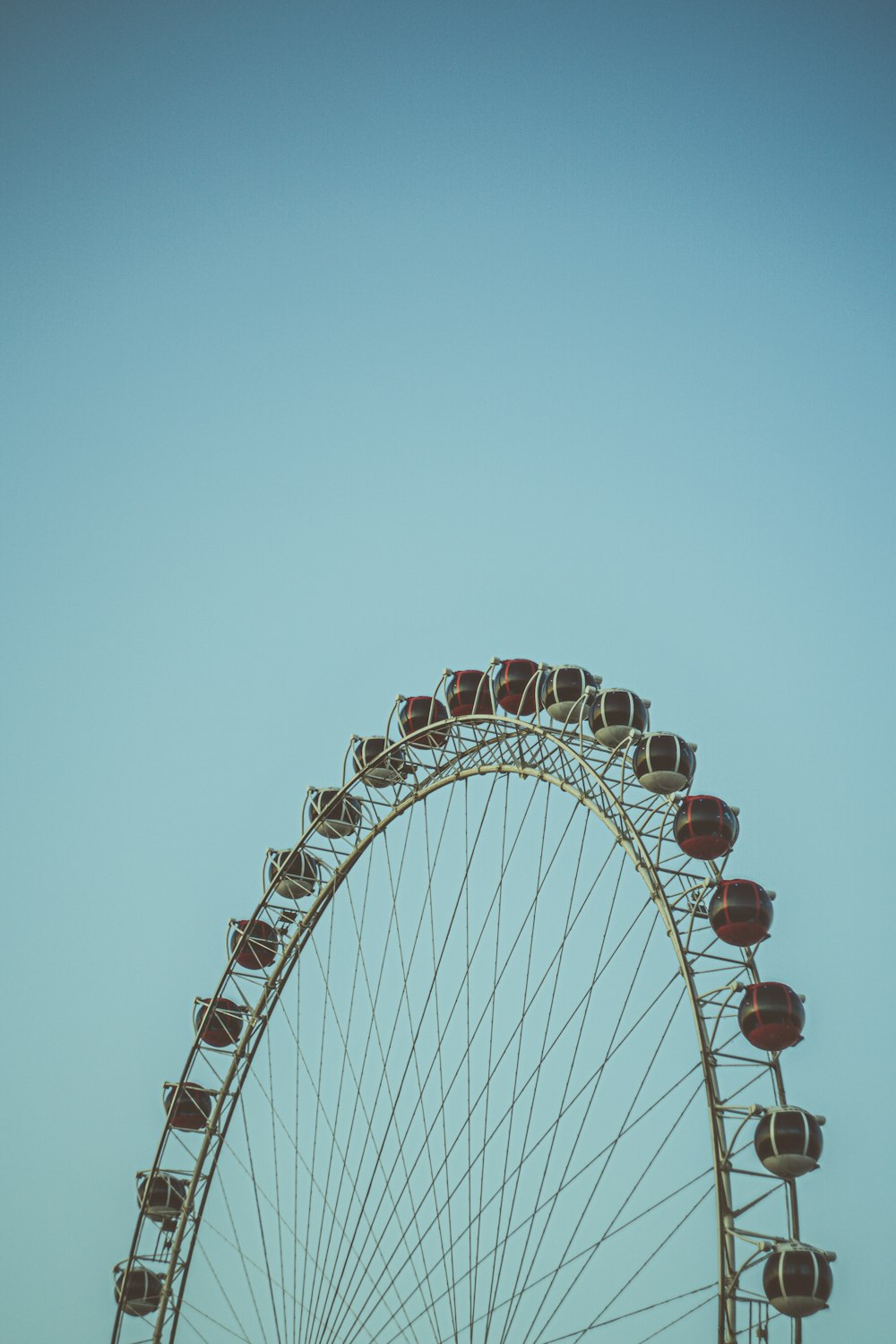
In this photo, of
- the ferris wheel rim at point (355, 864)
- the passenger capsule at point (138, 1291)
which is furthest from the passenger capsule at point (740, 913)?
the passenger capsule at point (138, 1291)

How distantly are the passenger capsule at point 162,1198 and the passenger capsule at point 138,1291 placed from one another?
0.83 m

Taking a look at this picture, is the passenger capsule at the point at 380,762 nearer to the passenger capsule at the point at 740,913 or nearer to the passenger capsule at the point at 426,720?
the passenger capsule at the point at 426,720

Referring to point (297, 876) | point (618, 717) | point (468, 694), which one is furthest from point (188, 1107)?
point (618, 717)

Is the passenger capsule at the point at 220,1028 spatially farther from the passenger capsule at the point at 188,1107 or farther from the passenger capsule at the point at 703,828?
the passenger capsule at the point at 703,828

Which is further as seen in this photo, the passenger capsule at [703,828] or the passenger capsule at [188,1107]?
the passenger capsule at [188,1107]

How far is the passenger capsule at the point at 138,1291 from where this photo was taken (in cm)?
2458

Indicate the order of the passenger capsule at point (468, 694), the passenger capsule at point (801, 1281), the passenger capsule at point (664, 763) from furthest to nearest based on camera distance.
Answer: the passenger capsule at point (468, 694) < the passenger capsule at point (664, 763) < the passenger capsule at point (801, 1281)

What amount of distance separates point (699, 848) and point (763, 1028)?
2.56 meters

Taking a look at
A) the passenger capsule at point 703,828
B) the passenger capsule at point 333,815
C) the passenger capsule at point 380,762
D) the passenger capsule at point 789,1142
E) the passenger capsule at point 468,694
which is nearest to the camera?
the passenger capsule at point 789,1142

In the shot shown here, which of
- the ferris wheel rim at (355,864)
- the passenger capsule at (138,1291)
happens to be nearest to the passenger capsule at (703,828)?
the ferris wheel rim at (355,864)

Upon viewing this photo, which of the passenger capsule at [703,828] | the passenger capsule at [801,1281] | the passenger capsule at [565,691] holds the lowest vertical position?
the passenger capsule at [801,1281]

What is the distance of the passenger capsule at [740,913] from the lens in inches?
666

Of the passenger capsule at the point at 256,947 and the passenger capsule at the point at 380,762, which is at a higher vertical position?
the passenger capsule at the point at 380,762

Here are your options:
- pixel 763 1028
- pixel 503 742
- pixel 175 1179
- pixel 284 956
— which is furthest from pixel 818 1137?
pixel 175 1179
